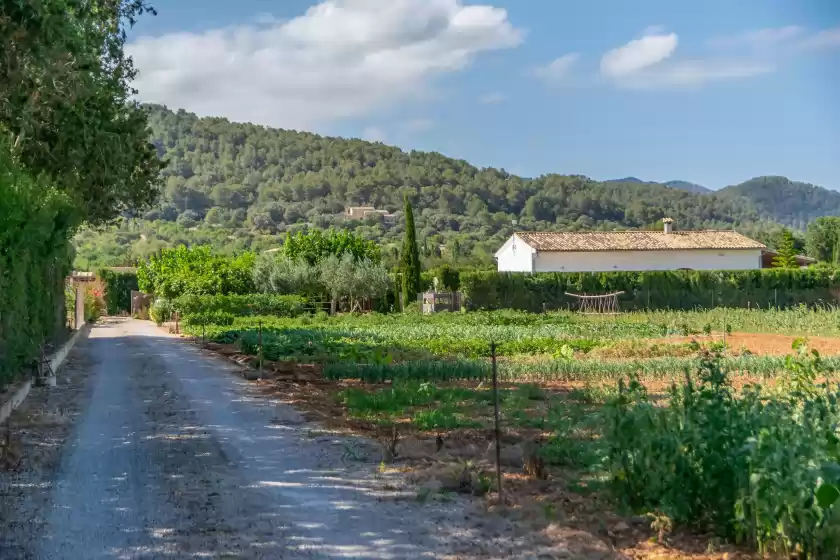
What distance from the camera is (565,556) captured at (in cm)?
546

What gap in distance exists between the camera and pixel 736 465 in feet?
17.6

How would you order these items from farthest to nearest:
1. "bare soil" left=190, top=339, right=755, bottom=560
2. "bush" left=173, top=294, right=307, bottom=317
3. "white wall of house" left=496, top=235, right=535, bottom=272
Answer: "white wall of house" left=496, top=235, right=535, bottom=272, "bush" left=173, top=294, right=307, bottom=317, "bare soil" left=190, top=339, right=755, bottom=560

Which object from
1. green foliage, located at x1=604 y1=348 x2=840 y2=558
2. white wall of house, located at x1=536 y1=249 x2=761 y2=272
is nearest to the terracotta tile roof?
white wall of house, located at x1=536 y1=249 x2=761 y2=272

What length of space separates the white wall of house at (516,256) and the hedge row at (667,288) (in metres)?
10.0

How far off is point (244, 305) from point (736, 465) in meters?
34.1

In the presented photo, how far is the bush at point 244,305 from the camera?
119ft

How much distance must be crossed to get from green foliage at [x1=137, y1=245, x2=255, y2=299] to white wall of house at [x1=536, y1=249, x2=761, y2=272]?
66.0 ft

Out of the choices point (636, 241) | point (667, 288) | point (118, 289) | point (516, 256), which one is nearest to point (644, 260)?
point (636, 241)

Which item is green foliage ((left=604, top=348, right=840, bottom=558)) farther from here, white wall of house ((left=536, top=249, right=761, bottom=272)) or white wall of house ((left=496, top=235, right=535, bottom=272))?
white wall of house ((left=496, top=235, right=535, bottom=272))

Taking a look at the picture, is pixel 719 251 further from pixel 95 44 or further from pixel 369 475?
pixel 369 475

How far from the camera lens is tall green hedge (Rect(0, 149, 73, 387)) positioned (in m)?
11.3

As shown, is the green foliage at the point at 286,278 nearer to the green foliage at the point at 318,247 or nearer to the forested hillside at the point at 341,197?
the green foliage at the point at 318,247

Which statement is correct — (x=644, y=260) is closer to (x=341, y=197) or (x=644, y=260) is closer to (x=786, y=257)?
(x=786, y=257)

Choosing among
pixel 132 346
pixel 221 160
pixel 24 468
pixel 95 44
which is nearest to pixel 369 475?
pixel 24 468
